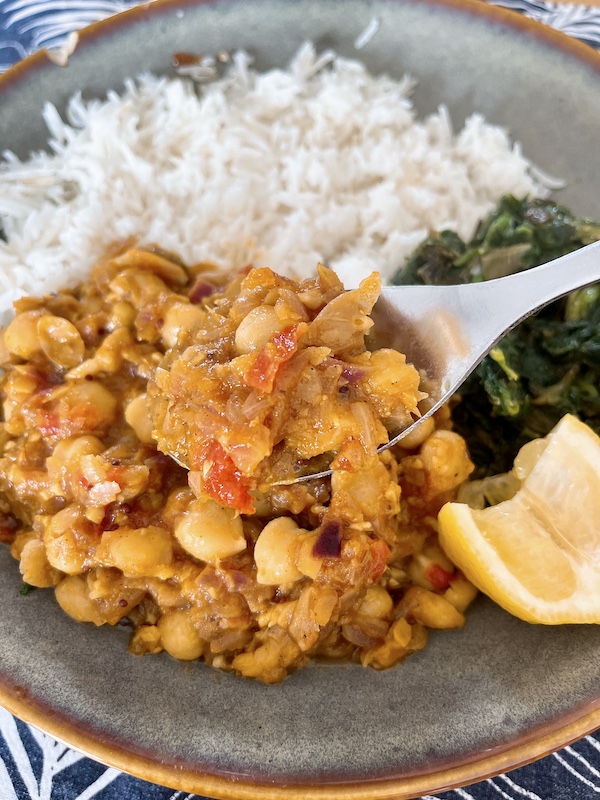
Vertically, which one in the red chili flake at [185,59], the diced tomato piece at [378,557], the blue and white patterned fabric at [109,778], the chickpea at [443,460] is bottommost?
the blue and white patterned fabric at [109,778]

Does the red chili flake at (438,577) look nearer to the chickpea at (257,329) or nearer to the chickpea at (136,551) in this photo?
the chickpea at (136,551)

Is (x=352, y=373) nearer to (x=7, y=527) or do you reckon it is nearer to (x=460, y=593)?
(x=460, y=593)

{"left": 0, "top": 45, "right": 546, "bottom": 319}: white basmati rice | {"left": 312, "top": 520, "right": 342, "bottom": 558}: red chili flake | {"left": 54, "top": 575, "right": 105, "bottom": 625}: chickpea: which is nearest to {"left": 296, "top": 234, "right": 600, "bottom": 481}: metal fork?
{"left": 312, "top": 520, "right": 342, "bottom": 558}: red chili flake

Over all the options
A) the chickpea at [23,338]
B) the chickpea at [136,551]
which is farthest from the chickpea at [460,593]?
the chickpea at [23,338]

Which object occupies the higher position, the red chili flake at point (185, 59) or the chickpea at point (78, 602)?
the red chili flake at point (185, 59)

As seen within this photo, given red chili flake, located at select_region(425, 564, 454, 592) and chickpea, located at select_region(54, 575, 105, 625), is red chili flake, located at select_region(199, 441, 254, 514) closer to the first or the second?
chickpea, located at select_region(54, 575, 105, 625)

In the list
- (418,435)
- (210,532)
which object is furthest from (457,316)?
(210,532)
